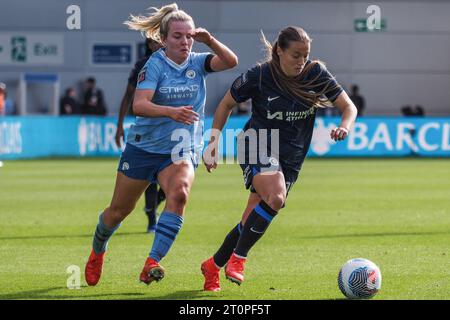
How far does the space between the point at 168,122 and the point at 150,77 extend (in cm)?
40

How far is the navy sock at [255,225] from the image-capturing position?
8.64 metres

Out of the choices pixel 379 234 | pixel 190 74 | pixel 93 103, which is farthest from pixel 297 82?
pixel 93 103

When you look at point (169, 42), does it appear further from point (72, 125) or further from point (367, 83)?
point (367, 83)

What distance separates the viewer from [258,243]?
12156 millimetres

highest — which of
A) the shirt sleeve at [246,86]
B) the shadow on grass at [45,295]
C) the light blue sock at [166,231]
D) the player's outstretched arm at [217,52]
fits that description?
the player's outstretched arm at [217,52]

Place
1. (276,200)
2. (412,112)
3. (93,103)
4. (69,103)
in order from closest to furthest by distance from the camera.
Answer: (276,200)
(93,103)
(69,103)
(412,112)

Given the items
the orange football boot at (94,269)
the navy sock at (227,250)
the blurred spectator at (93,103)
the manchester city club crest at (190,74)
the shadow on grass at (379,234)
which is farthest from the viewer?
the blurred spectator at (93,103)

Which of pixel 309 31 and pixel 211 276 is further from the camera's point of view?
pixel 309 31

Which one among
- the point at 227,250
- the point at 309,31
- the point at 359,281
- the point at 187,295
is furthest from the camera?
the point at 309,31

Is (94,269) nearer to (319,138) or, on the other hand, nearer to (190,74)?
(190,74)

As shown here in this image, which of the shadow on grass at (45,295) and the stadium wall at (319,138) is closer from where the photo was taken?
the shadow on grass at (45,295)

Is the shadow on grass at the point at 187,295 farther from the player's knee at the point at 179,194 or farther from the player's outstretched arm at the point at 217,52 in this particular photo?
the player's outstretched arm at the point at 217,52

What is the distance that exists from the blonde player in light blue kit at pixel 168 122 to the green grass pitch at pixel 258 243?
671mm

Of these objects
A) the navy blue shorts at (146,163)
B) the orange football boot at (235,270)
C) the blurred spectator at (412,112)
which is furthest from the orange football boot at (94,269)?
the blurred spectator at (412,112)
